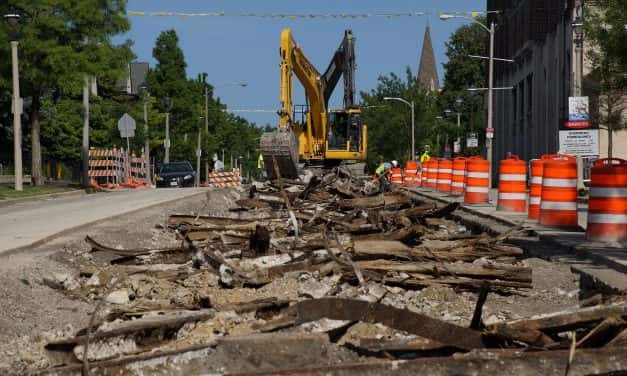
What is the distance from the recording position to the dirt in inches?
234

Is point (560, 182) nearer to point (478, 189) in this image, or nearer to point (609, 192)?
point (609, 192)

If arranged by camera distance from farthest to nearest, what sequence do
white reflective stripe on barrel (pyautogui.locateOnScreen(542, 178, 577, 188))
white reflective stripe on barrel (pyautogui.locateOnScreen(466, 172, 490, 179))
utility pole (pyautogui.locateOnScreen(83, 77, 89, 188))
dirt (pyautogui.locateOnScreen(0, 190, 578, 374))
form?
utility pole (pyautogui.locateOnScreen(83, 77, 89, 188)) → white reflective stripe on barrel (pyautogui.locateOnScreen(466, 172, 490, 179)) → white reflective stripe on barrel (pyautogui.locateOnScreen(542, 178, 577, 188)) → dirt (pyautogui.locateOnScreen(0, 190, 578, 374))

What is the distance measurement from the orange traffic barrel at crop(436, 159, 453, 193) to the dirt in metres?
21.5

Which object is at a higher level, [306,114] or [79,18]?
[79,18]

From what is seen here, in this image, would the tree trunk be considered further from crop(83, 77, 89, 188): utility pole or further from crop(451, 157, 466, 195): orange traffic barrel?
crop(451, 157, 466, 195): orange traffic barrel

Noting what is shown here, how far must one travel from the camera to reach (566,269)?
10.2 meters

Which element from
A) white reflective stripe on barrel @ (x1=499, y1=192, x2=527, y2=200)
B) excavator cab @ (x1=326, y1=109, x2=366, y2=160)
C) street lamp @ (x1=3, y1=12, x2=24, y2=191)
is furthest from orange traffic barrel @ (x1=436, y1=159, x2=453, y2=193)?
street lamp @ (x1=3, y1=12, x2=24, y2=191)

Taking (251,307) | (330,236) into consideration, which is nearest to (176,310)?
(251,307)

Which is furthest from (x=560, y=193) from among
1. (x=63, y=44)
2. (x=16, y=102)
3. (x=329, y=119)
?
(x=63, y=44)

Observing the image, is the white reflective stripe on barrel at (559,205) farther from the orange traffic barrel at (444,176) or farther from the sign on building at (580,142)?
the orange traffic barrel at (444,176)

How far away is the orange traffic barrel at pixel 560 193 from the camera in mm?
14750

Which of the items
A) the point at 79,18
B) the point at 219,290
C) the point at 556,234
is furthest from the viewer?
the point at 79,18

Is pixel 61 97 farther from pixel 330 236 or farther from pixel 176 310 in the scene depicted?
pixel 176 310

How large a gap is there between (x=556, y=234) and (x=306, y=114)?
23.0m
